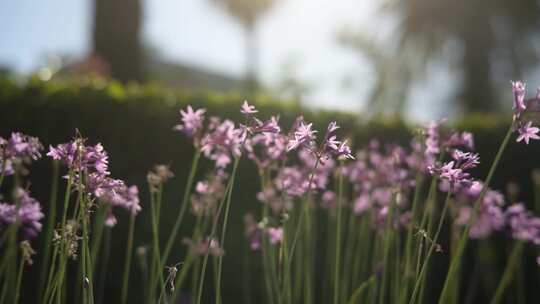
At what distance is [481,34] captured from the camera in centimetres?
1694

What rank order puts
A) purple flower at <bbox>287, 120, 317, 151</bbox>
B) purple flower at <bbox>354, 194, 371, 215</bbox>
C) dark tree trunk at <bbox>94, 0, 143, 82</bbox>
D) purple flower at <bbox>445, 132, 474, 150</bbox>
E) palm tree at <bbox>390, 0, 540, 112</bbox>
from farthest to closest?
palm tree at <bbox>390, 0, 540, 112</bbox>
dark tree trunk at <bbox>94, 0, 143, 82</bbox>
purple flower at <bbox>354, 194, 371, 215</bbox>
purple flower at <bbox>445, 132, 474, 150</bbox>
purple flower at <bbox>287, 120, 317, 151</bbox>

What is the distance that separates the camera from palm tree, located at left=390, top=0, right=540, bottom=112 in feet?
55.1

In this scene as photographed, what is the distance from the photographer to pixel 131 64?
9.35 meters

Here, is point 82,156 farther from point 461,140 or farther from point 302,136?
point 461,140

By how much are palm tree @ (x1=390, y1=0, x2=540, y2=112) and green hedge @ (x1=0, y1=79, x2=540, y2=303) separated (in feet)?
41.5

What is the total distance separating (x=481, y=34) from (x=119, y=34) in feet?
37.6

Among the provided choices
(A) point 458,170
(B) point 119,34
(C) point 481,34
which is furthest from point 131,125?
(C) point 481,34

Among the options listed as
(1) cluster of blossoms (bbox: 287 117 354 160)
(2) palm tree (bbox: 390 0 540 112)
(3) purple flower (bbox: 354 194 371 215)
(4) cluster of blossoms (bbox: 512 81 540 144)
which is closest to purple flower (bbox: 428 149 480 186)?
(4) cluster of blossoms (bbox: 512 81 540 144)

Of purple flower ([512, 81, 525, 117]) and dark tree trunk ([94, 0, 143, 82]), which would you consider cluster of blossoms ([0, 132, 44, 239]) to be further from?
dark tree trunk ([94, 0, 143, 82])

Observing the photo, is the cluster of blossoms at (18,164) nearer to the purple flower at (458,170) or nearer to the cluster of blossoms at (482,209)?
the purple flower at (458,170)

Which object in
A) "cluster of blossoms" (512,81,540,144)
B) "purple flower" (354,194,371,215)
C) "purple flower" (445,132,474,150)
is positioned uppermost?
"purple flower" (354,194,371,215)

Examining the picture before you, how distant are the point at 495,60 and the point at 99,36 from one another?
494 inches

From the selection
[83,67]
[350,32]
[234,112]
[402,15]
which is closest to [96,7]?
[83,67]

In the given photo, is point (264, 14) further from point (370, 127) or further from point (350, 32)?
point (370, 127)
